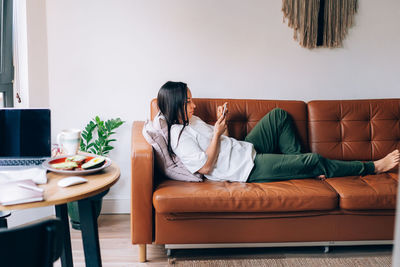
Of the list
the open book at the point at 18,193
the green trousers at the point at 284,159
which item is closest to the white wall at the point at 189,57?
the green trousers at the point at 284,159

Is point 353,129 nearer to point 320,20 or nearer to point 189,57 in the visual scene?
point 320,20

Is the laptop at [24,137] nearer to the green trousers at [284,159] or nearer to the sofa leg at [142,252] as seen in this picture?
the sofa leg at [142,252]

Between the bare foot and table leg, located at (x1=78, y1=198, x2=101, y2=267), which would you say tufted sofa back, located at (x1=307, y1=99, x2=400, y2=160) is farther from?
table leg, located at (x1=78, y1=198, x2=101, y2=267)

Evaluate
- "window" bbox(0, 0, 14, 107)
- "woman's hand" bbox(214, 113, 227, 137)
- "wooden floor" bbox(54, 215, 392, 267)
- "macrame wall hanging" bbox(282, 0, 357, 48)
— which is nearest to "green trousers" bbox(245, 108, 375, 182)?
"woman's hand" bbox(214, 113, 227, 137)

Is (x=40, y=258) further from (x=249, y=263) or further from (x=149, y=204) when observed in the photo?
(x=249, y=263)

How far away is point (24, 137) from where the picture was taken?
1.64 m

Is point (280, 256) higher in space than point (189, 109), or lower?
lower

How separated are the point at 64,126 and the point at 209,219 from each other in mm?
1398

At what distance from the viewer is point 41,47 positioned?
279 centimetres

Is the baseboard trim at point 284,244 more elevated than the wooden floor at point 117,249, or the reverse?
the baseboard trim at point 284,244

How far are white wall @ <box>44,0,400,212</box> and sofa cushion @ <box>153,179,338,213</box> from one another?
3.21 feet

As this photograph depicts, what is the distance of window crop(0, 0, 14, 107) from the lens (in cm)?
250

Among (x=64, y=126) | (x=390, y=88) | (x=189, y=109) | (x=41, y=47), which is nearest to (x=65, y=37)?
(x=41, y=47)

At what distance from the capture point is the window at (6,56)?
250cm
